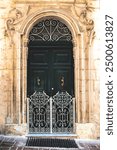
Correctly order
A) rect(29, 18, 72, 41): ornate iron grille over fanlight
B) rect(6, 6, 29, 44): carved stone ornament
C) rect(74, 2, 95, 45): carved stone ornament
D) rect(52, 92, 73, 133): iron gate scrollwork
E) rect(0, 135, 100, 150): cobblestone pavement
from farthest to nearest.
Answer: rect(29, 18, 72, 41): ornate iron grille over fanlight → rect(52, 92, 73, 133): iron gate scrollwork → rect(74, 2, 95, 45): carved stone ornament → rect(6, 6, 29, 44): carved stone ornament → rect(0, 135, 100, 150): cobblestone pavement

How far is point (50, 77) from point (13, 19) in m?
2.07

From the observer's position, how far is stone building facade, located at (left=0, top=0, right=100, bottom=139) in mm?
8828

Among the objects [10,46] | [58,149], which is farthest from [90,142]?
[10,46]

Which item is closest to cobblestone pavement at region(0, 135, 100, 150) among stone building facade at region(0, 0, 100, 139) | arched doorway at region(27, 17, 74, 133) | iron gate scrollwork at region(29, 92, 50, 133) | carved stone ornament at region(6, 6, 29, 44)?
stone building facade at region(0, 0, 100, 139)

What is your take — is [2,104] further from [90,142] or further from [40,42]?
[90,142]

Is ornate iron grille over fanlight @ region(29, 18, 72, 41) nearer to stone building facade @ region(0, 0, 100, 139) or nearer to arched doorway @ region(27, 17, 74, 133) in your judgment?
arched doorway @ region(27, 17, 74, 133)

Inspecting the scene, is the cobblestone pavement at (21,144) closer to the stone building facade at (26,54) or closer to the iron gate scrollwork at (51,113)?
the stone building facade at (26,54)

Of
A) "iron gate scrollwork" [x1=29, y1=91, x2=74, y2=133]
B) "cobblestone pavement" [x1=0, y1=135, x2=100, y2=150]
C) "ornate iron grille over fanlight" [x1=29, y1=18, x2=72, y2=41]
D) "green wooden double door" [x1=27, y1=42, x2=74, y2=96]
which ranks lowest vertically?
"cobblestone pavement" [x1=0, y1=135, x2=100, y2=150]

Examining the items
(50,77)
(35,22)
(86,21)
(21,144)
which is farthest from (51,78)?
(21,144)

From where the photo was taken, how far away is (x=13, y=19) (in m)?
8.81

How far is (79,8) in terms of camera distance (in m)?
8.95

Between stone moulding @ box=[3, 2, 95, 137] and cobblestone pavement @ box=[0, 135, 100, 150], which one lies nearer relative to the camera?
cobblestone pavement @ box=[0, 135, 100, 150]

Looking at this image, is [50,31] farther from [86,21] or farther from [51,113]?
[51,113]

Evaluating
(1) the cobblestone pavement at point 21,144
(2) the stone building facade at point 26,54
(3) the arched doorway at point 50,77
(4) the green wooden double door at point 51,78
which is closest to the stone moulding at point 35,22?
(2) the stone building facade at point 26,54
